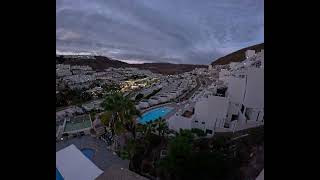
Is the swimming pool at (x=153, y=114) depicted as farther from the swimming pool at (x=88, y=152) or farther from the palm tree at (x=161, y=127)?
the swimming pool at (x=88, y=152)

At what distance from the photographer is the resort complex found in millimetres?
5352

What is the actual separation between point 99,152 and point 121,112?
0.96 meters

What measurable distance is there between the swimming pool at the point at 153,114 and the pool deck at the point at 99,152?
3.16ft

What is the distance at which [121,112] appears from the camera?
21.5 ft

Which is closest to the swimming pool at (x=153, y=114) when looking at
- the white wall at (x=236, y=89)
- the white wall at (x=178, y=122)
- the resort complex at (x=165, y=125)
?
the resort complex at (x=165, y=125)

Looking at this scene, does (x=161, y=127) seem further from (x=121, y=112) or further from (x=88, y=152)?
(x=88, y=152)

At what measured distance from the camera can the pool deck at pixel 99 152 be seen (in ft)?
19.8

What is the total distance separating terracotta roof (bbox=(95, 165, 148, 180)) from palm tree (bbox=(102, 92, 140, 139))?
2.48 feet

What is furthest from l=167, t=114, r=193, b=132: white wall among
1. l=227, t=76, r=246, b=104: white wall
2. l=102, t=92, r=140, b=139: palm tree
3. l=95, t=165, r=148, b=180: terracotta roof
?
l=95, t=165, r=148, b=180: terracotta roof

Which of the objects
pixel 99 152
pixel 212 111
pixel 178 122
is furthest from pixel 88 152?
pixel 212 111

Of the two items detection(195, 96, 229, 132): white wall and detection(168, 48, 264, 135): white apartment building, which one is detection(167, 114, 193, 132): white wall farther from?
detection(195, 96, 229, 132): white wall

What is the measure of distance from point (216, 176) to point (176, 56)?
2473 mm

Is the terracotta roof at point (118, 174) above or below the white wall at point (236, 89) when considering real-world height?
below
